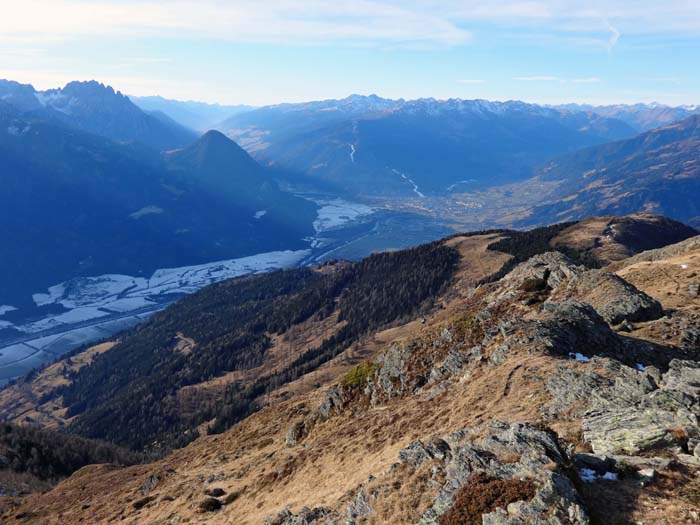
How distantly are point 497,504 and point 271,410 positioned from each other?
7024cm

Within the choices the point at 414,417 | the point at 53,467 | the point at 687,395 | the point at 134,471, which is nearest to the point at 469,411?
the point at 414,417

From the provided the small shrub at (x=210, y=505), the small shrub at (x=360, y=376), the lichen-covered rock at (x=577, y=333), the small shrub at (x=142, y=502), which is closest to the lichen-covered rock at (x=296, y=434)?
the small shrub at (x=360, y=376)

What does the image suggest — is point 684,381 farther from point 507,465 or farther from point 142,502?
point 142,502

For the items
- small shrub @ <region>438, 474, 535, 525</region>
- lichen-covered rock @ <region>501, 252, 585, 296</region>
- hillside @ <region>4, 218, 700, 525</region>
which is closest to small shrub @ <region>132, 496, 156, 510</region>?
hillside @ <region>4, 218, 700, 525</region>

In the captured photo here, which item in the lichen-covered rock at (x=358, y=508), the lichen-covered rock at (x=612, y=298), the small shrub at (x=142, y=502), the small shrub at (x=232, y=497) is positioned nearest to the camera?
the lichen-covered rock at (x=358, y=508)

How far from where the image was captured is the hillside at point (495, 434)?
24719 mm

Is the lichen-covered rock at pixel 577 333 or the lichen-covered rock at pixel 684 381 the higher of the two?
the lichen-covered rock at pixel 684 381

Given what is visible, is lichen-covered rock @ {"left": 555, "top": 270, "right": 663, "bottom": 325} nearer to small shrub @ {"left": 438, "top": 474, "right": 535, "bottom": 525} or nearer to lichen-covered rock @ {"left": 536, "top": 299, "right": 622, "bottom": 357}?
lichen-covered rock @ {"left": 536, "top": 299, "right": 622, "bottom": 357}

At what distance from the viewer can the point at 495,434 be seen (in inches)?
1175

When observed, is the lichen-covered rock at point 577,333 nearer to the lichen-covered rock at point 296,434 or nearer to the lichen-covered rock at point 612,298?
the lichen-covered rock at point 612,298

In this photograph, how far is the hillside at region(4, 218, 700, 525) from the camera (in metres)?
24.7

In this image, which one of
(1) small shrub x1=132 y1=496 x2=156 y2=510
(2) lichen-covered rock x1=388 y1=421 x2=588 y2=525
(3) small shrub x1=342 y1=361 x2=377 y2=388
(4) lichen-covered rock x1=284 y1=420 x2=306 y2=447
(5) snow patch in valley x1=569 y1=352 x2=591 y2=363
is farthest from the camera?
(3) small shrub x1=342 y1=361 x2=377 y2=388

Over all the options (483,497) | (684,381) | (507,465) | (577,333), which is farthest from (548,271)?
(483,497)

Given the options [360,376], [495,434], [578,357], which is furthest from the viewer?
[360,376]
